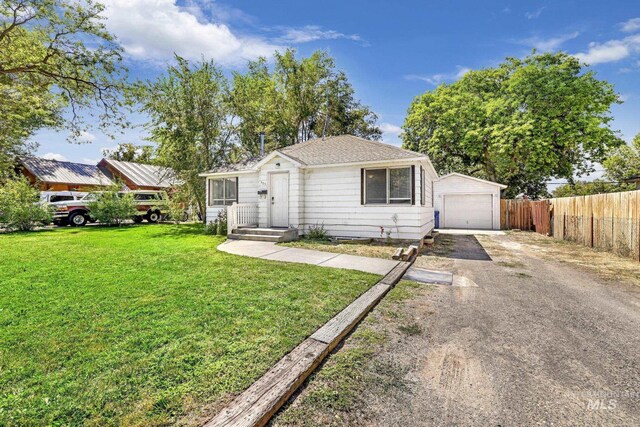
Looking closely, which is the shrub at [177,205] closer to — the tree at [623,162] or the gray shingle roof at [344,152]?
the gray shingle roof at [344,152]

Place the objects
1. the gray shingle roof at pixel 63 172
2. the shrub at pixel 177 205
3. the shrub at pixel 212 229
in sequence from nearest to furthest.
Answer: the shrub at pixel 212 229, the shrub at pixel 177 205, the gray shingle roof at pixel 63 172

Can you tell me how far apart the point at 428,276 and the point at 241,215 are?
764 cm

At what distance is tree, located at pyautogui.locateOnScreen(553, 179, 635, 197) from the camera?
22.4 m

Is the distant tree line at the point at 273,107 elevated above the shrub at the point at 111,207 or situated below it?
above

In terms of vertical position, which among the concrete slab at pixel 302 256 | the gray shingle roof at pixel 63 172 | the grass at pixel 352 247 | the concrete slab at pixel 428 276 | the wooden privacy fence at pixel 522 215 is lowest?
the concrete slab at pixel 428 276

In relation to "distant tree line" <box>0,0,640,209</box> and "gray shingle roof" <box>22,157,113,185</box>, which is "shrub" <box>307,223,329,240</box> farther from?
"gray shingle roof" <box>22,157,113,185</box>

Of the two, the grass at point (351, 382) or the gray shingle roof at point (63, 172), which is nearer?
the grass at point (351, 382)

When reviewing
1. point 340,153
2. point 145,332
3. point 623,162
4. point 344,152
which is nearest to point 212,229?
point 340,153

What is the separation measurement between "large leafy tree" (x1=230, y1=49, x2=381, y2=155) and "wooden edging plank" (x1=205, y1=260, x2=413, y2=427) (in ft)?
59.7

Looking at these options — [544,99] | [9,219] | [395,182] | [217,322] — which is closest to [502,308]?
[217,322]

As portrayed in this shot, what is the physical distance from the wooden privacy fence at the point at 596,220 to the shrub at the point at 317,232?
8.19m

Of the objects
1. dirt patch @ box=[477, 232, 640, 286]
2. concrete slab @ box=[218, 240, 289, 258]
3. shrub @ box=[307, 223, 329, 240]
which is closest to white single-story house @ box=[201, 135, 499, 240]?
shrub @ box=[307, 223, 329, 240]

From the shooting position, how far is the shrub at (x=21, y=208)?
1287cm

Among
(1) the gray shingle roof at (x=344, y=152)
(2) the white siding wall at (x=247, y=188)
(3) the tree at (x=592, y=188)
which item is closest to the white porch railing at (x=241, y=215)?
(2) the white siding wall at (x=247, y=188)
